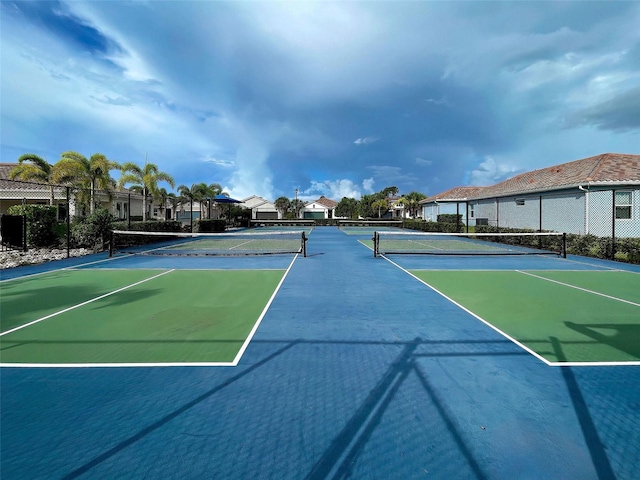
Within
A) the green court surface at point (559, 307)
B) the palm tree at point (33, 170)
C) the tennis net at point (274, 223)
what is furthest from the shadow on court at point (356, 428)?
the tennis net at point (274, 223)

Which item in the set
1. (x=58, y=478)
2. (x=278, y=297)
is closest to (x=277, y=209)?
(x=278, y=297)

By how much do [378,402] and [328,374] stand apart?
2.58 ft

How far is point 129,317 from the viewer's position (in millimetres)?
6281

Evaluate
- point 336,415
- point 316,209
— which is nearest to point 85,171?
point 336,415

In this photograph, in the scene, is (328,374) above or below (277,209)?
below

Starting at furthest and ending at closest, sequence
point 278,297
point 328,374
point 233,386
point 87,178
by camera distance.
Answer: point 87,178 < point 278,297 < point 328,374 < point 233,386

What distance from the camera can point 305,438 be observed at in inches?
114

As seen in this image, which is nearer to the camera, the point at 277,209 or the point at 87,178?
the point at 87,178

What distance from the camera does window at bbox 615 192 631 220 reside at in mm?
17406

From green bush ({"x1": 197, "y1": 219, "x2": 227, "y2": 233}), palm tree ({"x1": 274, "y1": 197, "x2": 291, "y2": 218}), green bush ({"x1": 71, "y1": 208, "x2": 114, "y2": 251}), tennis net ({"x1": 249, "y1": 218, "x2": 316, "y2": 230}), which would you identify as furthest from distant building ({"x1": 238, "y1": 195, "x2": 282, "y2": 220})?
green bush ({"x1": 71, "y1": 208, "x2": 114, "y2": 251})

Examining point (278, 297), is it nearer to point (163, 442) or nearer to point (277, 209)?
point (163, 442)

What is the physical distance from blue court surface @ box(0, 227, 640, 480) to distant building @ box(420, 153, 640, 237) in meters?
14.8

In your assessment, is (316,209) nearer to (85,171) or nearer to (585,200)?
(85,171)

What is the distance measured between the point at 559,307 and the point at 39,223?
21525mm
